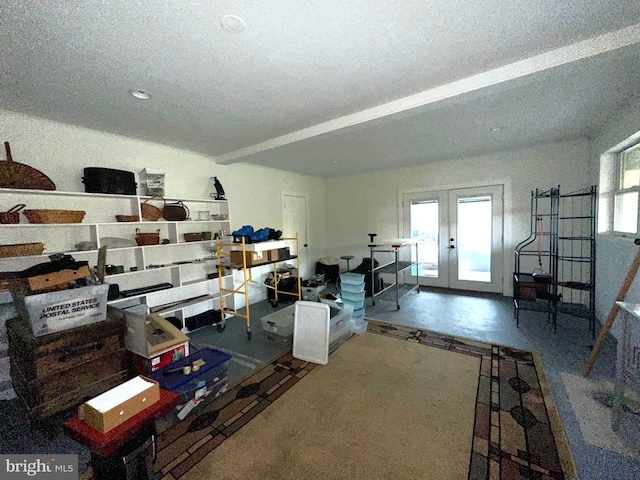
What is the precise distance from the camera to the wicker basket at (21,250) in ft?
7.19

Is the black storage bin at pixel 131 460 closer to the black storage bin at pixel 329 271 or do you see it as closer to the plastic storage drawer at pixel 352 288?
the plastic storage drawer at pixel 352 288

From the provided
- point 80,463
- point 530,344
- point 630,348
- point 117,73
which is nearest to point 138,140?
point 117,73

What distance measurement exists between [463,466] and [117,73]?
3435 mm

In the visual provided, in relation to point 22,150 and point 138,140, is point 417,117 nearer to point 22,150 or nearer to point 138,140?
point 138,140

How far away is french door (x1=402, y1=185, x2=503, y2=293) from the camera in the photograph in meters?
4.70

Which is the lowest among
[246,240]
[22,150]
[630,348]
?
[630,348]

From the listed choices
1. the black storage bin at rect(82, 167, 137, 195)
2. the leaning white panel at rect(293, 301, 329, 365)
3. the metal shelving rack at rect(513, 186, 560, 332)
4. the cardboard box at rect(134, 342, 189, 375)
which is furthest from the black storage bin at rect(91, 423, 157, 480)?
the metal shelving rack at rect(513, 186, 560, 332)

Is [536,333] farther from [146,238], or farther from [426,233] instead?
[146,238]

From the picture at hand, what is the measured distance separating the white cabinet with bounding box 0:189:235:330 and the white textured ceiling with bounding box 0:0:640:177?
854 mm

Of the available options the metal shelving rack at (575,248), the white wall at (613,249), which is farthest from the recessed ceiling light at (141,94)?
the metal shelving rack at (575,248)

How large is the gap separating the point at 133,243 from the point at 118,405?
253 cm

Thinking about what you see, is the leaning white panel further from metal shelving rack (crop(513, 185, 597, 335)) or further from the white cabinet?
metal shelving rack (crop(513, 185, 597, 335))

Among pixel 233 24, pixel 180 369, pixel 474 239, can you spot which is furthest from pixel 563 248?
pixel 180 369

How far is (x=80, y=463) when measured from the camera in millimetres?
1603
